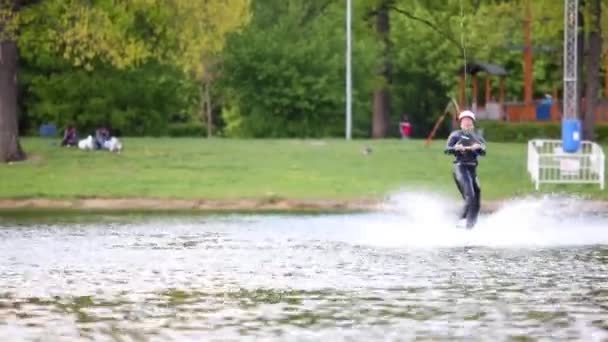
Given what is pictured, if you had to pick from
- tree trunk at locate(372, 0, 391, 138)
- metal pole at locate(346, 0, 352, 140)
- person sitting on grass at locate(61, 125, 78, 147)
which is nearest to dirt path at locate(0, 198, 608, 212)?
person sitting on grass at locate(61, 125, 78, 147)

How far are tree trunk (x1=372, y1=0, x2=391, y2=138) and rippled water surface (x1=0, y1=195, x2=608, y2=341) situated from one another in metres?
45.9

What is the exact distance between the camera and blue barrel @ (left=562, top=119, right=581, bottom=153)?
147ft

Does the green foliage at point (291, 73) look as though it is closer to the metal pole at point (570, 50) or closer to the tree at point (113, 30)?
the tree at point (113, 30)

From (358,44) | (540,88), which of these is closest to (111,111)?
(358,44)

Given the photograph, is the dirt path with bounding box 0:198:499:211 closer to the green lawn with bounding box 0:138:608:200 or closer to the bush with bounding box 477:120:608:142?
the green lawn with bounding box 0:138:608:200

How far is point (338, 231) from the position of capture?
104 feet

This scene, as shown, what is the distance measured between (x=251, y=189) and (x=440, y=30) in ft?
128

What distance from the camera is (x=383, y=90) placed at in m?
81.6

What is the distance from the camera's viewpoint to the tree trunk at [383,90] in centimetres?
8019

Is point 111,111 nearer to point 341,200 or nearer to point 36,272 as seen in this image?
point 341,200

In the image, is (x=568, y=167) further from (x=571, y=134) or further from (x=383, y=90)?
(x=383, y=90)

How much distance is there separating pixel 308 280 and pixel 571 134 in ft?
82.3

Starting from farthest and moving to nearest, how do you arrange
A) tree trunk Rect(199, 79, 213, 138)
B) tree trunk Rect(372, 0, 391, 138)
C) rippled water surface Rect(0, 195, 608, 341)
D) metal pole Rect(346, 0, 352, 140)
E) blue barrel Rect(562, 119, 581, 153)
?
tree trunk Rect(199, 79, 213, 138)
tree trunk Rect(372, 0, 391, 138)
metal pole Rect(346, 0, 352, 140)
blue barrel Rect(562, 119, 581, 153)
rippled water surface Rect(0, 195, 608, 341)

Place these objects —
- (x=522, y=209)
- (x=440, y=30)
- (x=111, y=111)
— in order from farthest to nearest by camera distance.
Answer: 1. (x=440, y=30)
2. (x=111, y=111)
3. (x=522, y=209)
